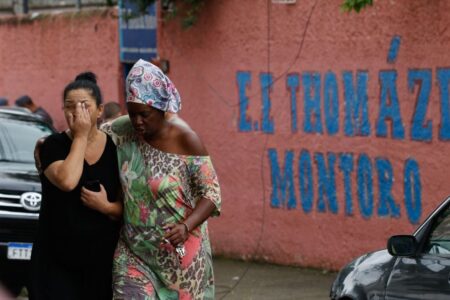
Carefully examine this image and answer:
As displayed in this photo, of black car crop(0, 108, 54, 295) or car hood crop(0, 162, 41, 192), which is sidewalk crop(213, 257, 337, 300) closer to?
black car crop(0, 108, 54, 295)

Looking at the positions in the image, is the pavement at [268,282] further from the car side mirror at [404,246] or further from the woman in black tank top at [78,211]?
the woman in black tank top at [78,211]

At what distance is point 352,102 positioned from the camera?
12.8 m

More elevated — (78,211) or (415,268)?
(78,211)

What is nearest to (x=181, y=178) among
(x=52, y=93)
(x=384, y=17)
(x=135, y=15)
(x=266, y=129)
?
(x=384, y=17)

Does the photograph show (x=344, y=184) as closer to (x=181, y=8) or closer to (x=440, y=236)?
(x=181, y=8)

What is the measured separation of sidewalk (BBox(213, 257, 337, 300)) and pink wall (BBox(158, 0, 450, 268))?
6.8 inches

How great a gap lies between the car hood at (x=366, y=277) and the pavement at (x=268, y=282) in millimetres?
4189

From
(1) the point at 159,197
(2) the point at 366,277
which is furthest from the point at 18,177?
(1) the point at 159,197

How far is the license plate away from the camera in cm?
1127

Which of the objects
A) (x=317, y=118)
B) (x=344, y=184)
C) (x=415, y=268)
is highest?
(x=317, y=118)

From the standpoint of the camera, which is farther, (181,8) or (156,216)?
(181,8)

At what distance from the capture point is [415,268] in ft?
22.7

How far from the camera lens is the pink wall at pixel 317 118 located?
11984 millimetres

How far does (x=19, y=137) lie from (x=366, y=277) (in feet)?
21.1
